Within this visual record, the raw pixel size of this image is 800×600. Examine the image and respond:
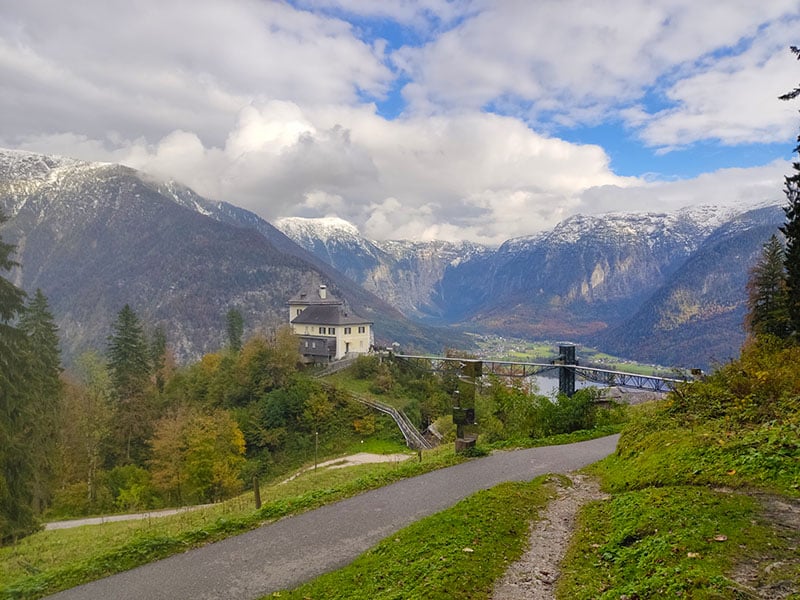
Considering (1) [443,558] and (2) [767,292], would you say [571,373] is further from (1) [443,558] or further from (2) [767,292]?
(1) [443,558]

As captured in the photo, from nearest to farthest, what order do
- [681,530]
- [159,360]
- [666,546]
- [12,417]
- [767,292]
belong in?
[666,546] < [681,530] < [12,417] < [767,292] < [159,360]

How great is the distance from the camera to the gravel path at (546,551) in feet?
26.7

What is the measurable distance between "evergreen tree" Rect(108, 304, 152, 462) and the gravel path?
49307 millimetres

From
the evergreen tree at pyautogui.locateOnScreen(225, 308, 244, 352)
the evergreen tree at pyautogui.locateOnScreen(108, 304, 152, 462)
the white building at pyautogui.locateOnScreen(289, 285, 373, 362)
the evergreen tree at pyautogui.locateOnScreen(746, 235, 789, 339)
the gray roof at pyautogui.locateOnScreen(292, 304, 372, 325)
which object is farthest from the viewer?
the evergreen tree at pyautogui.locateOnScreen(225, 308, 244, 352)

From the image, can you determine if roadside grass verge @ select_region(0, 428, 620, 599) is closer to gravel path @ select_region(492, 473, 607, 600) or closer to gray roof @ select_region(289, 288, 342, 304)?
gravel path @ select_region(492, 473, 607, 600)

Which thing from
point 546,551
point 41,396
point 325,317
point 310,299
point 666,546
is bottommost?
point 41,396

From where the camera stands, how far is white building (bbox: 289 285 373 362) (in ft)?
221

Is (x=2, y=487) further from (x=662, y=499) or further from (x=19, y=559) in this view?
(x=662, y=499)

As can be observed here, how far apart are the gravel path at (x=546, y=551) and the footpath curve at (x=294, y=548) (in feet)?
8.87

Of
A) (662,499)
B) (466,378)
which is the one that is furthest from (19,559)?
(662,499)

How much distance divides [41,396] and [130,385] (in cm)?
1760

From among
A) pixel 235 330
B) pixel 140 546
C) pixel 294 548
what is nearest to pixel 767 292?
pixel 294 548

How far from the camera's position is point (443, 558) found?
9.16 m

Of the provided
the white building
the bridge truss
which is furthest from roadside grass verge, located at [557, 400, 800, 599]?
the white building
